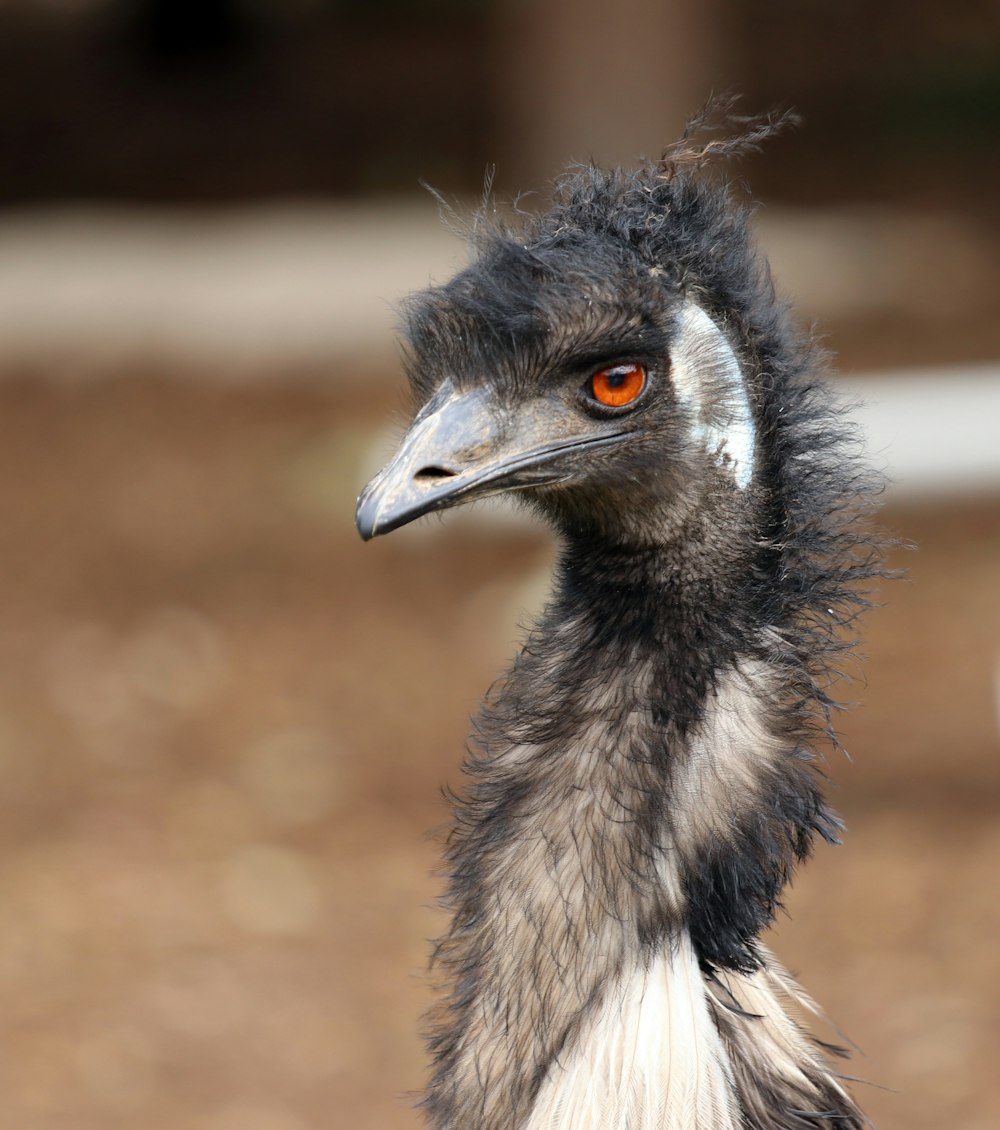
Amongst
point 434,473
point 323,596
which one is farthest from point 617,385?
point 323,596

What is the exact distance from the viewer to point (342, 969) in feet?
18.4

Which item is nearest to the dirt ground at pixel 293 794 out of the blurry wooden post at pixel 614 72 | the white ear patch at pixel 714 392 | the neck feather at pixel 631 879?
the blurry wooden post at pixel 614 72

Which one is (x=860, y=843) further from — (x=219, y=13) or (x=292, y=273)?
(x=219, y=13)

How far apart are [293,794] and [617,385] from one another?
431cm

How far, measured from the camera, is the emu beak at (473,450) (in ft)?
7.75

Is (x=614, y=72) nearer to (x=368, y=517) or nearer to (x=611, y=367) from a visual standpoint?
(x=611, y=367)

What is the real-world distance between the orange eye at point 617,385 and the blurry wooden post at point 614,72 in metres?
7.42

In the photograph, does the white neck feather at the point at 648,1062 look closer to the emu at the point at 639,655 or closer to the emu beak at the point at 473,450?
the emu at the point at 639,655

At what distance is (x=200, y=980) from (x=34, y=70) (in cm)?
1318

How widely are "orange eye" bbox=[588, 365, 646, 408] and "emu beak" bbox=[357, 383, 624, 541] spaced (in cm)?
5

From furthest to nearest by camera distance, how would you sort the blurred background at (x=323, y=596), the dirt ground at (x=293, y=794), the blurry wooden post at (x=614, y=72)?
the blurry wooden post at (x=614, y=72) < the blurred background at (x=323, y=596) < the dirt ground at (x=293, y=794)

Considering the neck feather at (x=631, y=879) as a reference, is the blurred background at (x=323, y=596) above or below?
above

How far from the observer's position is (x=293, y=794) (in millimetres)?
6512

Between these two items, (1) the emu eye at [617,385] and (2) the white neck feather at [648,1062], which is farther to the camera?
(1) the emu eye at [617,385]
